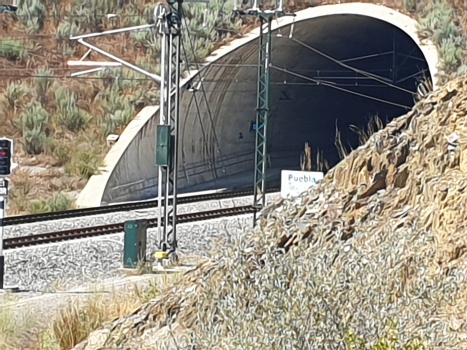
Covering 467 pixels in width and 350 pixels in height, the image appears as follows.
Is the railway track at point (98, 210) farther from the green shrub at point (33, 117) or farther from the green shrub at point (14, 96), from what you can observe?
the green shrub at point (14, 96)

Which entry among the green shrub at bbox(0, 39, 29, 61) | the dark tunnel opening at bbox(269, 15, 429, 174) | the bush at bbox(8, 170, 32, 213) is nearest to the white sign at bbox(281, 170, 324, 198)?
the bush at bbox(8, 170, 32, 213)

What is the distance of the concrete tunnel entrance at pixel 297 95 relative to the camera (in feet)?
95.0

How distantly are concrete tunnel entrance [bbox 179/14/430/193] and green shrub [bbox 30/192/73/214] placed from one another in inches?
163

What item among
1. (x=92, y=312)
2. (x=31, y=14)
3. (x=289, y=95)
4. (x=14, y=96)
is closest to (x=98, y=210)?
(x=14, y=96)

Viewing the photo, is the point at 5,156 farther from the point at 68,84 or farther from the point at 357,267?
the point at 68,84

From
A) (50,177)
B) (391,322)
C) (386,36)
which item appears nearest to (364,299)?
(391,322)

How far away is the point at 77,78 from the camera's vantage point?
32.0m

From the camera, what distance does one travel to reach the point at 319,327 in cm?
494

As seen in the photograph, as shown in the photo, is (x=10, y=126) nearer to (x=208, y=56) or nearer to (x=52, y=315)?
(x=208, y=56)

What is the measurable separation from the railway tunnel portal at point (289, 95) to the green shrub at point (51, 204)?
483 mm

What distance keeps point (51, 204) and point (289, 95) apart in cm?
1019

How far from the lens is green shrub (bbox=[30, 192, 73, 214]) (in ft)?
82.6

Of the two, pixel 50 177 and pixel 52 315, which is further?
pixel 50 177

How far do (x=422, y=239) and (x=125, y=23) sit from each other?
29781 millimetres
